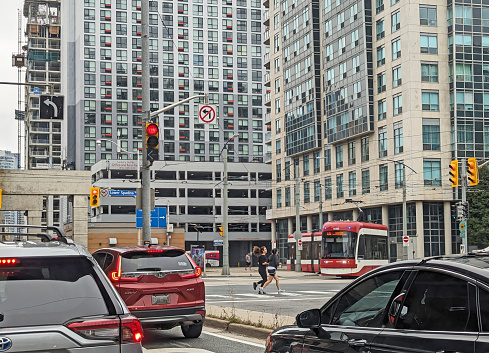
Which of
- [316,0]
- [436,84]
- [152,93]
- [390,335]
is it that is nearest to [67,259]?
[390,335]

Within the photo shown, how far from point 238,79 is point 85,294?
122741 mm

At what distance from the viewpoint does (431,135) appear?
60156 mm

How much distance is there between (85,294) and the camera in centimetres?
487

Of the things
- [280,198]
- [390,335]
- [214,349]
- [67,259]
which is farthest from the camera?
[280,198]

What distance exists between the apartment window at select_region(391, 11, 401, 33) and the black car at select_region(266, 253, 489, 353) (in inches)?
2365

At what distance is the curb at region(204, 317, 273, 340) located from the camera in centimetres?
1280

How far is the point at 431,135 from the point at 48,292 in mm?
58157

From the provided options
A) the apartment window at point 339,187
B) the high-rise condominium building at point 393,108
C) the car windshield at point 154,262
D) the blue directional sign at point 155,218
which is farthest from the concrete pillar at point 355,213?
the car windshield at point 154,262

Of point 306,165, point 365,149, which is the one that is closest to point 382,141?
point 365,149

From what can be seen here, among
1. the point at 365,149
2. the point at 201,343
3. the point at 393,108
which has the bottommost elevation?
the point at 201,343

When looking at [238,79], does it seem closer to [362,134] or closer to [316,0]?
[316,0]

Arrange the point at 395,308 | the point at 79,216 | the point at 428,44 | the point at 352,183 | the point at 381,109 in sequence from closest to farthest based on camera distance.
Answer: the point at 395,308
the point at 79,216
the point at 428,44
the point at 381,109
the point at 352,183

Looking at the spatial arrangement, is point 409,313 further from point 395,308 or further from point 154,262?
point 154,262

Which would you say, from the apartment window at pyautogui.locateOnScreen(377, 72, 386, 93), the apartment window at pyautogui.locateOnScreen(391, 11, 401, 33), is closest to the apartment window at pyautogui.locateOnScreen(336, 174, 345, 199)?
the apartment window at pyautogui.locateOnScreen(377, 72, 386, 93)
